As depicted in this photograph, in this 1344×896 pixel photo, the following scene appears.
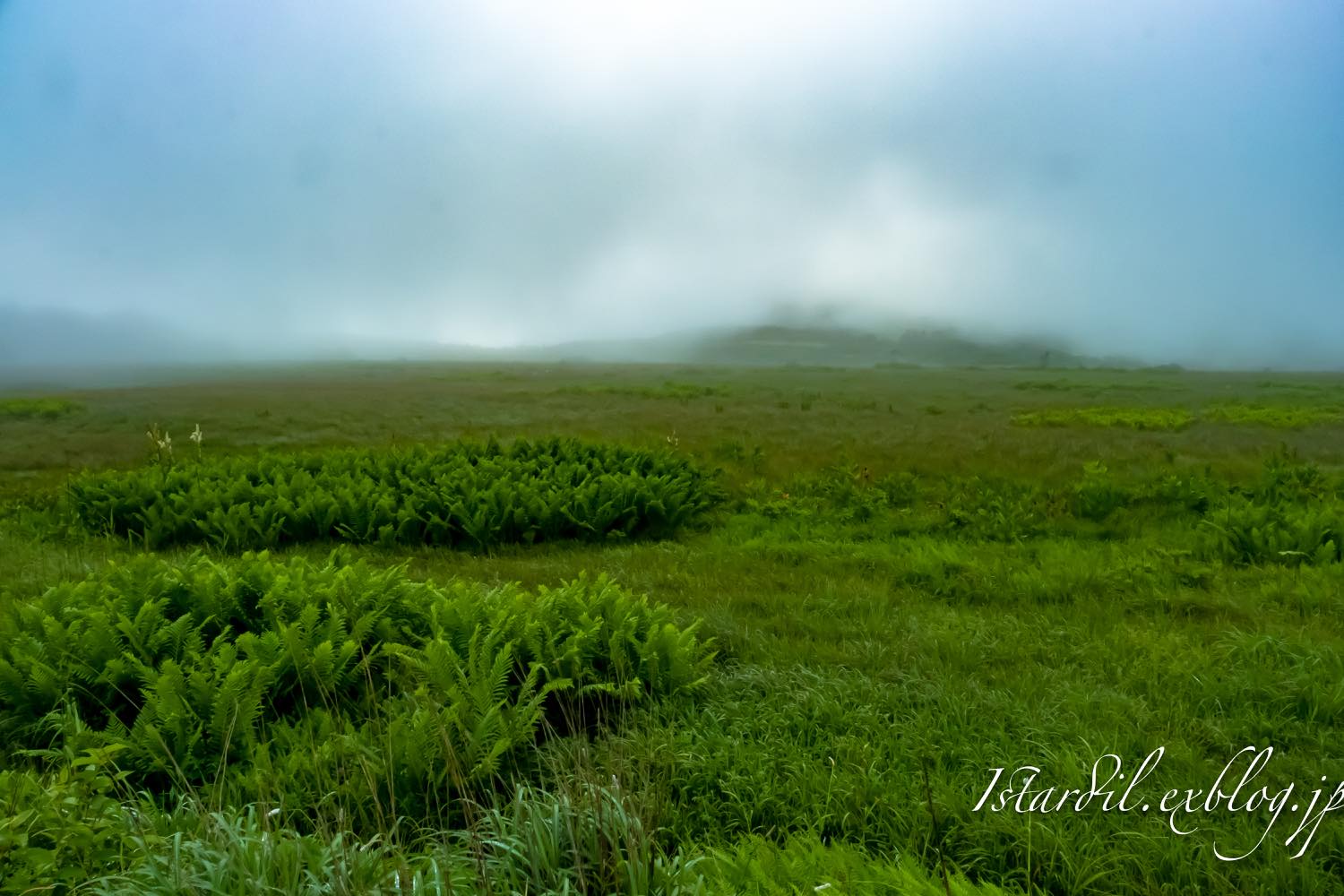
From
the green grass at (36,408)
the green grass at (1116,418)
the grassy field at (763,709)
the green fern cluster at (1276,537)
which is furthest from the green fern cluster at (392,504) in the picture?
the green grass at (1116,418)

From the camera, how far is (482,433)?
652 inches


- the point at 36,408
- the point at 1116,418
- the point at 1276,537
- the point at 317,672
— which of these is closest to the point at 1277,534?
the point at 1276,537

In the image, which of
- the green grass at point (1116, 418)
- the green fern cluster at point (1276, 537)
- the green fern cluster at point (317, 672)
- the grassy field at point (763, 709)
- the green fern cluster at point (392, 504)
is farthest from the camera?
the green grass at point (1116, 418)

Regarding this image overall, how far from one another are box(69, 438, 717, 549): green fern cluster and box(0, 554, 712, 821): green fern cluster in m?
2.95

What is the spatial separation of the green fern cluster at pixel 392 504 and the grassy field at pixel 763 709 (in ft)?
0.70

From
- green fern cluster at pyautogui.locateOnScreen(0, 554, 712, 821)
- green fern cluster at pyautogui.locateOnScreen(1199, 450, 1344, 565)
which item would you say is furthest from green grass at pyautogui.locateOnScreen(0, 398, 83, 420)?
green fern cluster at pyautogui.locateOnScreen(1199, 450, 1344, 565)

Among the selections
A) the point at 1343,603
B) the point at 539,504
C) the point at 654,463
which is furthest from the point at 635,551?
the point at 1343,603

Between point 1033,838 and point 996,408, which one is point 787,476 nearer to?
point 1033,838

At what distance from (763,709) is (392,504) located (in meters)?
6.06

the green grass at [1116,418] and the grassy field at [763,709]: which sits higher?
Result: the green grass at [1116,418]

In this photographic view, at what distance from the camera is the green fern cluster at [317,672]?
3717 mm

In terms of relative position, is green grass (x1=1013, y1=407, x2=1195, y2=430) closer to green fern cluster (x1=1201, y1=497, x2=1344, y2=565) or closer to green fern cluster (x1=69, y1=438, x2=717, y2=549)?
green fern cluster (x1=1201, y1=497, x2=1344, y2=565)

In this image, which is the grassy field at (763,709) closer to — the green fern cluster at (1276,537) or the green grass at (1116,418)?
the green fern cluster at (1276,537)

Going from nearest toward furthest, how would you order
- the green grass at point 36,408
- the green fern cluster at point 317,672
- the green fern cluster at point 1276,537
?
the green fern cluster at point 317,672
the green fern cluster at point 1276,537
the green grass at point 36,408
